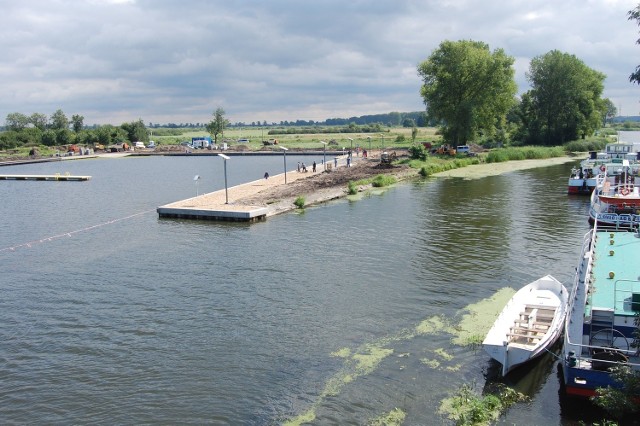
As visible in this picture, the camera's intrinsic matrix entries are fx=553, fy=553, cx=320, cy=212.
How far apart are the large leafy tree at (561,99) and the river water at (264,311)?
66.6 metres

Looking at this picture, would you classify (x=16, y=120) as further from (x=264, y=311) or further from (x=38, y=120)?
(x=264, y=311)

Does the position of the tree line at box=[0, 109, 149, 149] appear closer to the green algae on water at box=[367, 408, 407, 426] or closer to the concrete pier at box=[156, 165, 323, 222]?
the concrete pier at box=[156, 165, 323, 222]

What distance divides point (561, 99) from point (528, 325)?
9586 cm

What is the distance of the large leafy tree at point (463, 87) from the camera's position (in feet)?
296

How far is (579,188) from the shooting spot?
50.4 metres

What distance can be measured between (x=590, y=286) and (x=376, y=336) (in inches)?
277

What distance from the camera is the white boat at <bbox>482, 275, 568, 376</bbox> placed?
52.5 feet

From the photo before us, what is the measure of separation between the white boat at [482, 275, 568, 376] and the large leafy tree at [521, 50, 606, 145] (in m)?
91.9

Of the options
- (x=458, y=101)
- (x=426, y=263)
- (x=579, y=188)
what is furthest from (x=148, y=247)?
(x=458, y=101)

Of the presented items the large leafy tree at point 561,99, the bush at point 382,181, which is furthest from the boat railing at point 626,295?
the large leafy tree at point 561,99

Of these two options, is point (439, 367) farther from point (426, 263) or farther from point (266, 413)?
point (426, 263)

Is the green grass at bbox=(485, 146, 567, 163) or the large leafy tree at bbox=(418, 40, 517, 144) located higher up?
the large leafy tree at bbox=(418, 40, 517, 144)

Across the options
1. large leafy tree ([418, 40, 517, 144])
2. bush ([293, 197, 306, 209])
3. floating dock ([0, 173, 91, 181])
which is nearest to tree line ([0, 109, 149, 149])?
floating dock ([0, 173, 91, 181])

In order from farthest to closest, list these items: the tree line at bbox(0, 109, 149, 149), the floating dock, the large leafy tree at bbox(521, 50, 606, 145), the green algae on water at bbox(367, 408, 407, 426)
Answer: the tree line at bbox(0, 109, 149, 149), the large leafy tree at bbox(521, 50, 606, 145), the floating dock, the green algae on water at bbox(367, 408, 407, 426)
